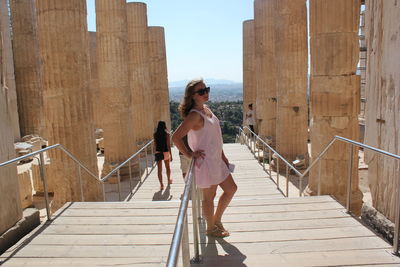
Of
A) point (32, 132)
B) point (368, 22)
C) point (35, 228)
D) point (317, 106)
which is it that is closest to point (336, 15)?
point (317, 106)

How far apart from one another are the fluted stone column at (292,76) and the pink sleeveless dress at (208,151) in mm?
9275

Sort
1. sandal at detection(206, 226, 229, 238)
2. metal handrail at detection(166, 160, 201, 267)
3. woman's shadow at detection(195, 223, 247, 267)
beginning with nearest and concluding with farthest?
metal handrail at detection(166, 160, 201, 267), woman's shadow at detection(195, 223, 247, 267), sandal at detection(206, 226, 229, 238)

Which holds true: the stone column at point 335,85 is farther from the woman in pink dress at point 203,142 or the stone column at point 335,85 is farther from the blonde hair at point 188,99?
the blonde hair at point 188,99

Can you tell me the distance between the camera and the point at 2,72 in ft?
16.0

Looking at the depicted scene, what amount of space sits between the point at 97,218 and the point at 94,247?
3.37ft

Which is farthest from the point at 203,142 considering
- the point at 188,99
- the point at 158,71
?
the point at 158,71

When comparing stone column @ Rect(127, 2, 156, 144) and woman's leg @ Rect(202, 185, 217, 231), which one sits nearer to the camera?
woman's leg @ Rect(202, 185, 217, 231)

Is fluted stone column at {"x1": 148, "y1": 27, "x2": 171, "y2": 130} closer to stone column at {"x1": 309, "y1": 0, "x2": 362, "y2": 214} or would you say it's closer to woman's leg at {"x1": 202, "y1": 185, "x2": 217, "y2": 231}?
stone column at {"x1": 309, "y1": 0, "x2": 362, "y2": 214}

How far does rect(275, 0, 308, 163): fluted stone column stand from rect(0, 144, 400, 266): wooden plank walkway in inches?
307

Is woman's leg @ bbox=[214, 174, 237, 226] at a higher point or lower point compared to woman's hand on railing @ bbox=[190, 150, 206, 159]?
lower

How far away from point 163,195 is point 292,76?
643 cm

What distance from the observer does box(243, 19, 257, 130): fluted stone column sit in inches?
846

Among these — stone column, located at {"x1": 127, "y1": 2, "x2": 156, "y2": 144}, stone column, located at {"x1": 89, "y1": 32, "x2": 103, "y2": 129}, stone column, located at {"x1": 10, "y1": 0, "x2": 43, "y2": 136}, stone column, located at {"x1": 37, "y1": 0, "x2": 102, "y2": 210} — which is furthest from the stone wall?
stone column, located at {"x1": 89, "y1": 32, "x2": 103, "y2": 129}

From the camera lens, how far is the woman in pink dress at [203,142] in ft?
12.8
